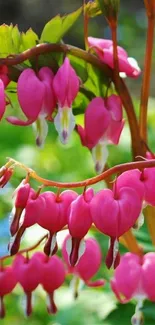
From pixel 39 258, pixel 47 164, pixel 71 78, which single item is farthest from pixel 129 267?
pixel 47 164

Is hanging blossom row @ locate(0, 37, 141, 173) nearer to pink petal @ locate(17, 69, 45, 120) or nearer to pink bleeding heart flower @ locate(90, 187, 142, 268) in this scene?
pink petal @ locate(17, 69, 45, 120)

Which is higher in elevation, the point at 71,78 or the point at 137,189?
the point at 71,78

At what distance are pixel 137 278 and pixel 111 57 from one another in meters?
0.29

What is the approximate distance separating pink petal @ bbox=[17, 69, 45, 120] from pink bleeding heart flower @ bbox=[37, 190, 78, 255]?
0.11m

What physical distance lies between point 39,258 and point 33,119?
23 cm

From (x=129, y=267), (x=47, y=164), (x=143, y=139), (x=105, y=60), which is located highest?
(x=105, y=60)

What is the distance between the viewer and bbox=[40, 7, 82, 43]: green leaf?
3.74 feet

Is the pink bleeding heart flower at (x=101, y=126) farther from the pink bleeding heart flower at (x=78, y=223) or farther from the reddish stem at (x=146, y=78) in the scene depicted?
the pink bleeding heart flower at (x=78, y=223)

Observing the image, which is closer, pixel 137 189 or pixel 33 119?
pixel 137 189

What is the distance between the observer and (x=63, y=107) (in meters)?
1.08

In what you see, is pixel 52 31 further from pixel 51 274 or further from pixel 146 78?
pixel 51 274

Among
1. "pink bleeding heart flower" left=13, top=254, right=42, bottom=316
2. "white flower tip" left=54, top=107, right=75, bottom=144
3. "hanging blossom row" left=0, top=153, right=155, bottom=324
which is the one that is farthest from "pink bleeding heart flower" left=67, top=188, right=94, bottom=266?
"pink bleeding heart flower" left=13, top=254, right=42, bottom=316

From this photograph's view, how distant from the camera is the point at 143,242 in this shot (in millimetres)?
1571

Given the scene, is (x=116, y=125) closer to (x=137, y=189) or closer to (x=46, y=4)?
(x=137, y=189)
